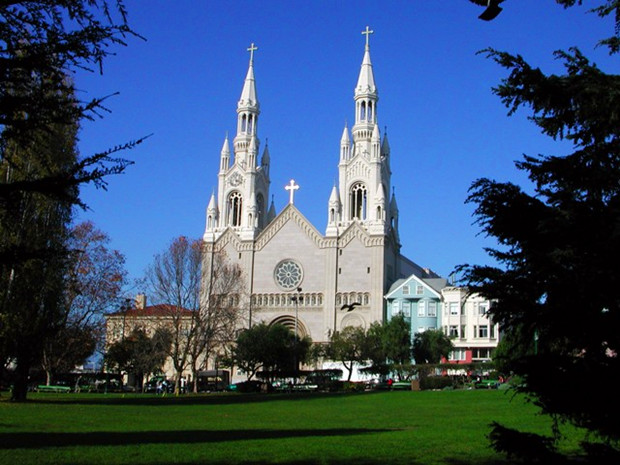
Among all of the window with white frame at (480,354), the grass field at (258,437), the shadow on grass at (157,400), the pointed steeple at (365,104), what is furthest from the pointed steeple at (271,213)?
the grass field at (258,437)

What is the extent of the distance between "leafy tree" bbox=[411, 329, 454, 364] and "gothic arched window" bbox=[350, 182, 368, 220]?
19350 millimetres

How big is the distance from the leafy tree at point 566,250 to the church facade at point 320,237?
7469 centimetres

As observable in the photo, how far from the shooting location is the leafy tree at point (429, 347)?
76.9 metres

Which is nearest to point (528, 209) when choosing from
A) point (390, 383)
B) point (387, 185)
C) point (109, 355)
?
point (390, 383)

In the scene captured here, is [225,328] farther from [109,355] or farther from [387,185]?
[387,185]

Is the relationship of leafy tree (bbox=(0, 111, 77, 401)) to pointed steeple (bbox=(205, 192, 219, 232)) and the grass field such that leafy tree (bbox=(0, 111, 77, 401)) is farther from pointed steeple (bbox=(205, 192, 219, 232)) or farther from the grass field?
pointed steeple (bbox=(205, 192, 219, 232))

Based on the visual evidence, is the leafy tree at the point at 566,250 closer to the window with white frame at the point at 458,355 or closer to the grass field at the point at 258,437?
the grass field at the point at 258,437

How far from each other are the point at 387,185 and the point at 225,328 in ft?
136

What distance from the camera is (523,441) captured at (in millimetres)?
8914

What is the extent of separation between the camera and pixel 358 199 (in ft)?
303

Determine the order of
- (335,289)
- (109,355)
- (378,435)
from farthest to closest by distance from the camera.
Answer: (335,289) < (109,355) < (378,435)

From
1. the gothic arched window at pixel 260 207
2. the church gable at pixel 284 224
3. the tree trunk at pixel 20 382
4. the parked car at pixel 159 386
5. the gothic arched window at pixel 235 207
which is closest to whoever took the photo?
the tree trunk at pixel 20 382

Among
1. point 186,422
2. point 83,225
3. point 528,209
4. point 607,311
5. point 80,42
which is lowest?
point 186,422

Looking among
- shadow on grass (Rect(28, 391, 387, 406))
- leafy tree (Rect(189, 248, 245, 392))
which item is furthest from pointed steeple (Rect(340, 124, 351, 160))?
shadow on grass (Rect(28, 391, 387, 406))
